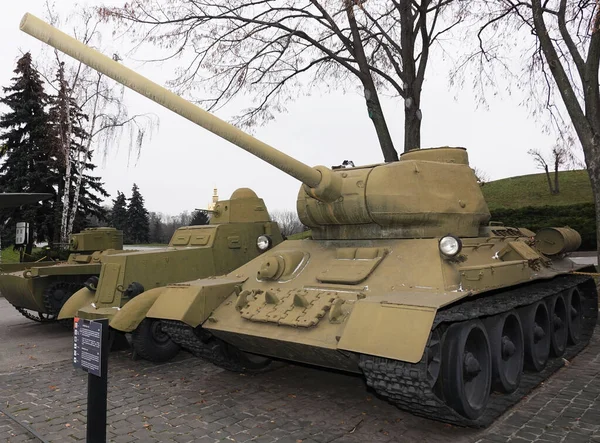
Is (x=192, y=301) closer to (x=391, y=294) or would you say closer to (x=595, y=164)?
(x=391, y=294)

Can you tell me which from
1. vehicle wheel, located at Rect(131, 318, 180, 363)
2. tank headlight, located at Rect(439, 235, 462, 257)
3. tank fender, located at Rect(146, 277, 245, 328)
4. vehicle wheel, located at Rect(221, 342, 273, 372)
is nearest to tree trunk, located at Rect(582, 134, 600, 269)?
tank headlight, located at Rect(439, 235, 462, 257)

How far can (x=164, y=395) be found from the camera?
6.46m

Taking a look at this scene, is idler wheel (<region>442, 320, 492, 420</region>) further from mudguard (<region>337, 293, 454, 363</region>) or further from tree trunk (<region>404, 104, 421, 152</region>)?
tree trunk (<region>404, 104, 421, 152</region>)

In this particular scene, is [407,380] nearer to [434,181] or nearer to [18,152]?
[434,181]

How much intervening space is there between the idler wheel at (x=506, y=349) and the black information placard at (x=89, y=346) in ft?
13.4

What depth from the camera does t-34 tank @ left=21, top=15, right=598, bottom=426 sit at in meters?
4.57

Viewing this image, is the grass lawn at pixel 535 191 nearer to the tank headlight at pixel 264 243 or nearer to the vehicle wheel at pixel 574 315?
the vehicle wheel at pixel 574 315

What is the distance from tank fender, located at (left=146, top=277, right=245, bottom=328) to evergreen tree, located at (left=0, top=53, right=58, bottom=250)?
22.4 metres

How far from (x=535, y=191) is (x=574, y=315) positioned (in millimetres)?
32735

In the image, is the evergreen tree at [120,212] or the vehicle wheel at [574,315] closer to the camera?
the vehicle wheel at [574,315]

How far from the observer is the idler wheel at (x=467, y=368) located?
4871 mm

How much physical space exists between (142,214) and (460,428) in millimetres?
41614

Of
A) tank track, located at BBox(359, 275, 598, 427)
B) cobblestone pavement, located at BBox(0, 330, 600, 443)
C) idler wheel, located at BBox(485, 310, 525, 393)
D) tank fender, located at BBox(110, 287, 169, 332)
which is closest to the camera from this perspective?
tank track, located at BBox(359, 275, 598, 427)

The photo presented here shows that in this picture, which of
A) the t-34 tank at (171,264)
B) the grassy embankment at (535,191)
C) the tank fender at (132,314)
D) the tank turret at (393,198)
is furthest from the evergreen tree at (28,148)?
the tank turret at (393,198)
